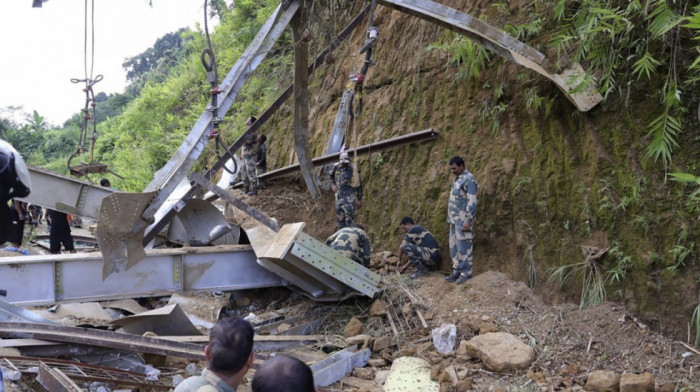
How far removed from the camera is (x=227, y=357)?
2.50m

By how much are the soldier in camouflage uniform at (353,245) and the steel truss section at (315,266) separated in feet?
1.73

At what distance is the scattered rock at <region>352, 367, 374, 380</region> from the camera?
20.2ft

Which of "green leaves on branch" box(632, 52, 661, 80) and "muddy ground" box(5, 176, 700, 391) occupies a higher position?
"green leaves on branch" box(632, 52, 661, 80)

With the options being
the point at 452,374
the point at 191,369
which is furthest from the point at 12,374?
the point at 452,374

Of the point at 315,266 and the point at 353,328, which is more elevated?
the point at 315,266

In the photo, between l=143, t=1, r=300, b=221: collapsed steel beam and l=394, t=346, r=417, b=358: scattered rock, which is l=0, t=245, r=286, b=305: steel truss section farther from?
l=394, t=346, r=417, b=358: scattered rock

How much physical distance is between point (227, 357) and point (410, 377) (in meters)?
3.84

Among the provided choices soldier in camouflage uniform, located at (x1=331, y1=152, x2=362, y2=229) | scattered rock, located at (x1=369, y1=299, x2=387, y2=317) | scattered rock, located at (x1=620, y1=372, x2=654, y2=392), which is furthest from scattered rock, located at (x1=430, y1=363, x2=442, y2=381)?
soldier in camouflage uniform, located at (x1=331, y1=152, x2=362, y2=229)

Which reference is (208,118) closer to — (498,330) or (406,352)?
(406,352)

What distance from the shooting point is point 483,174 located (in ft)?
26.9

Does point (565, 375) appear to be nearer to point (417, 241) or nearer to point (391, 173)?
point (417, 241)

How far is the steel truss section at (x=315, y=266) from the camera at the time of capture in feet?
23.5

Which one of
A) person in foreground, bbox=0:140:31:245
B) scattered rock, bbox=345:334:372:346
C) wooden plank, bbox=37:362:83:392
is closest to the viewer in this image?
person in foreground, bbox=0:140:31:245

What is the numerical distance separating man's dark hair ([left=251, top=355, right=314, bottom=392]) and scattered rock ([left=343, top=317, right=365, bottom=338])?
500 centimetres
